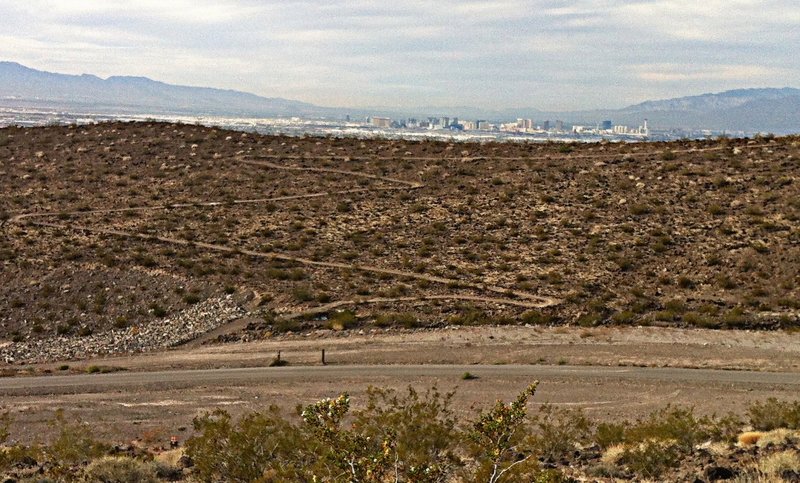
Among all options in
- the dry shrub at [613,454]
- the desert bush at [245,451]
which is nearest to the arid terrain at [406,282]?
the dry shrub at [613,454]

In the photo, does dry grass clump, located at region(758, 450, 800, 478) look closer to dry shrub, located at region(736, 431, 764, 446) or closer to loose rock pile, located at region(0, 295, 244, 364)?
dry shrub, located at region(736, 431, 764, 446)

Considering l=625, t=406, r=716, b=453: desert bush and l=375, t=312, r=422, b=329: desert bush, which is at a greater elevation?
l=625, t=406, r=716, b=453: desert bush

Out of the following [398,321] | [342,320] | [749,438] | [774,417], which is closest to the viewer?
[749,438]

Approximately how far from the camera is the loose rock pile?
3356 centimetres

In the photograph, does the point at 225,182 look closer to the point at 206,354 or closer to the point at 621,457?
the point at 206,354

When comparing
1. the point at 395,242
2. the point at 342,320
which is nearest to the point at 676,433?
the point at 342,320

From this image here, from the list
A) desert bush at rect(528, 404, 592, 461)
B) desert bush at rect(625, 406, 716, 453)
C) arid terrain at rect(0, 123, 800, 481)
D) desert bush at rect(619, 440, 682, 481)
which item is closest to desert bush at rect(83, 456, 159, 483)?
arid terrain at rect(0, 123, 800, 481)

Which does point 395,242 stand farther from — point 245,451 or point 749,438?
point 245,451

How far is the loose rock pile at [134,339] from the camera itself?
33.6 meters

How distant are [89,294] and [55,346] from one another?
5450 mm

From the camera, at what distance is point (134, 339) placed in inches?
1379

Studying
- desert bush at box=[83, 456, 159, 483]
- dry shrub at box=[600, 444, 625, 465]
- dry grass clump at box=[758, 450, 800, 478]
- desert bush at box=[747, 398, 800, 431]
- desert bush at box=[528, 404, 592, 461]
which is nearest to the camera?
dry grass clump at box=[758, 450, 800, 478]

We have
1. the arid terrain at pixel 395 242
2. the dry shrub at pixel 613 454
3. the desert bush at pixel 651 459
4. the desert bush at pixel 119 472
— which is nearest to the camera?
the desert bush at pixel 651 459

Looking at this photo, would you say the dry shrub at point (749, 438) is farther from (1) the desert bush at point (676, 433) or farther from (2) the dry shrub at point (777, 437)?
(1) the desert bush at point (676, 433)
